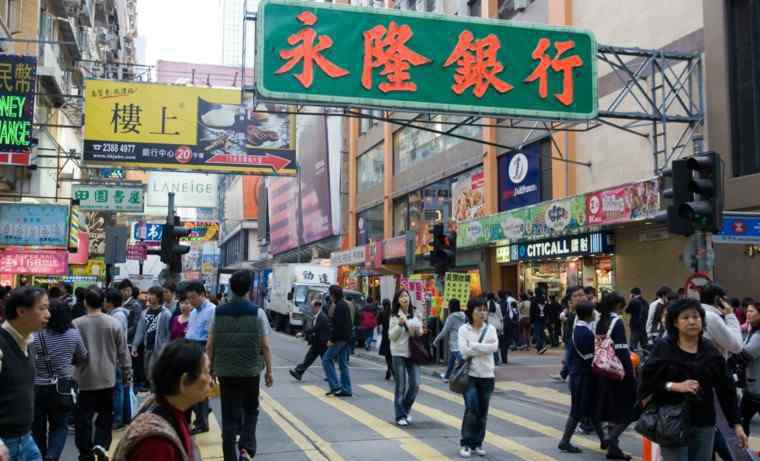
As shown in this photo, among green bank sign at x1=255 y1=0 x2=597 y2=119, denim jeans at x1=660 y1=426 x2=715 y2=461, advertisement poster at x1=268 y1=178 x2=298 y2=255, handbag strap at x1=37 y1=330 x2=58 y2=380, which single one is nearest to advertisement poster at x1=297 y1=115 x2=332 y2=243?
advertisement poster at x1=268 y1=178 x2=298 y2=255

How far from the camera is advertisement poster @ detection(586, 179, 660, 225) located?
1638 centimetres

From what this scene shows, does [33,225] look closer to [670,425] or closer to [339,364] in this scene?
[339,364]

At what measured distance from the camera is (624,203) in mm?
17312

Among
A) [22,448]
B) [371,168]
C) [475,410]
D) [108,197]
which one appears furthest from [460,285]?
[371,168]

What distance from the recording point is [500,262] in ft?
87.1

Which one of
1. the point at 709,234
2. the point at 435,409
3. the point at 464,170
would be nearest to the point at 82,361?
the point at 435,409

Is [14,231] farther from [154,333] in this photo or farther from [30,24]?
[154,333]

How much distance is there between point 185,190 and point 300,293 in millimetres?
17907

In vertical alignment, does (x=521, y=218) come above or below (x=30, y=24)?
below

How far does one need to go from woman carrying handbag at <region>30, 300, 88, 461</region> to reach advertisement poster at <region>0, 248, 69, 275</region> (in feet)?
60.6

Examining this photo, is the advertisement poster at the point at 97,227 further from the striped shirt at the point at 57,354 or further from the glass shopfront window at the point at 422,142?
the striped shirt at the point at 57,354

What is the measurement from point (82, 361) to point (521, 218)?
16.5 metres

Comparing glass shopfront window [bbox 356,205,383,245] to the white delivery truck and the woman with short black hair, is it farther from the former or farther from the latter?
the woman with short black hair

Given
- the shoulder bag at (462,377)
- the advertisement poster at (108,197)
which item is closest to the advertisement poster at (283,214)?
the advertisement poster at (108,197)
